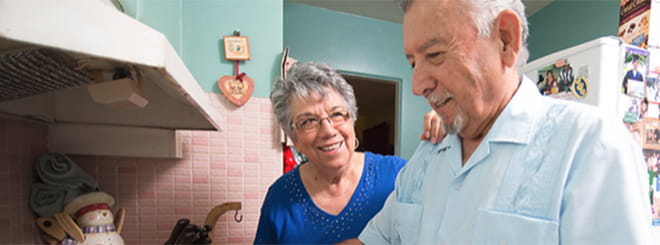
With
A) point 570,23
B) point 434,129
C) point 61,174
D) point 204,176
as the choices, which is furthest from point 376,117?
point 61,174

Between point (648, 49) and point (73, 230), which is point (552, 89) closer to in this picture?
point (648, 49)

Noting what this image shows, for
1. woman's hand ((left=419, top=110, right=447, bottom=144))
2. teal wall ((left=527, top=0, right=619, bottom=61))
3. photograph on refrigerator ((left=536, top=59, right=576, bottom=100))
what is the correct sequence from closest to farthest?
woman's hand ((left=419, top=110, right=447, bottom=144)) → photograph on refrigerator ((left=536, top=59, right=576, bottom=100)) → teal wall ((left=527, top=0, right=619, bottom=61))

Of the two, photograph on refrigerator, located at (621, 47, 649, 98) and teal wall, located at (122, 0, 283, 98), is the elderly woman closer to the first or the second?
teal wall, located at (122, 0, 283, 98)

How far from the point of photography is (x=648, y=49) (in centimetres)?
127

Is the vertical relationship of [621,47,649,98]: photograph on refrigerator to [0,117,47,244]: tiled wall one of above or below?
above

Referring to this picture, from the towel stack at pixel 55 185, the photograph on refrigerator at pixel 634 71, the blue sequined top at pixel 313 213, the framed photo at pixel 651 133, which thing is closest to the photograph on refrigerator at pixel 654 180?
the framed photo at pixel 651 133

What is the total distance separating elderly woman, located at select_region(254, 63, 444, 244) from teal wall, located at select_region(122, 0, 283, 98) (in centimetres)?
39

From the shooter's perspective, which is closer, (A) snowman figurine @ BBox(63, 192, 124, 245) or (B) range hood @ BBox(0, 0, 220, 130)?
(B) range hood @ BBox(0, 0, 220, 130)

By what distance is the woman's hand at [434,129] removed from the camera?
31.6 inches

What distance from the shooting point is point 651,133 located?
1284 mm

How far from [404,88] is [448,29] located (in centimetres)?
284

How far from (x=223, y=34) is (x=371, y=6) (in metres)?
1.94

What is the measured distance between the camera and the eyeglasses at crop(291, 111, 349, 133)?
3.47ft

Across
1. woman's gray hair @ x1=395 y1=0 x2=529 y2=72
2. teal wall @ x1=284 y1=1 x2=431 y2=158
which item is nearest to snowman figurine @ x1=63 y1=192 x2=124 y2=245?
woman's gray hair @ x1=395 y1=0 x2=529 y2=72
